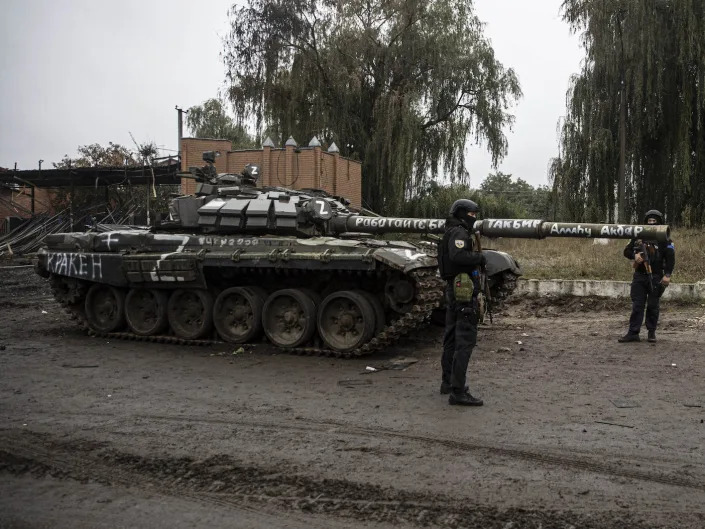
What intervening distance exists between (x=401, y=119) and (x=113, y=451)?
64.2 ft

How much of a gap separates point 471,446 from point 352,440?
0.87 meters

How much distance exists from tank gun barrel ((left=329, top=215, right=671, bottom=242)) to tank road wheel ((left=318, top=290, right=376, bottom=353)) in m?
1.27

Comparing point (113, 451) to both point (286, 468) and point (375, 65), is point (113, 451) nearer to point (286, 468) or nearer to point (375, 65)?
point (286, 468)

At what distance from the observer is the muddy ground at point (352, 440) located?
4.03 meters

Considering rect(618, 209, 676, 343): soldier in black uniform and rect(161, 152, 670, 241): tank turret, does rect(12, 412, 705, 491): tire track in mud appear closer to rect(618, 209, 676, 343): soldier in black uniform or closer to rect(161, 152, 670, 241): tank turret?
rect(161, 152, 670, 241): tank turret

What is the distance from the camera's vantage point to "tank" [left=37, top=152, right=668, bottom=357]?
906 cm

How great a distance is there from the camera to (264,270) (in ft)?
32.8

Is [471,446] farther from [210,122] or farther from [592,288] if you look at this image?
[210,122]

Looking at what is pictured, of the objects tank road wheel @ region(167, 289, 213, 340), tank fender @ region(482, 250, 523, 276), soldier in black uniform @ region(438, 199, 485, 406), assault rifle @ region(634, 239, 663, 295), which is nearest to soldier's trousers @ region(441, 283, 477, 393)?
soldier in black uniform @ region(438, 199, 485, 406)

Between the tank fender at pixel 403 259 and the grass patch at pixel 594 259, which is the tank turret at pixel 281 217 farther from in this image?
the grass patch at pixel 594 259

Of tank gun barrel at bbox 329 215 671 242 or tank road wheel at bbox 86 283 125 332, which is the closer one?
tank gun barrel at bbox 329 215 671 242

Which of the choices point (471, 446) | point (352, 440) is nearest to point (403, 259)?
point (352, 440)

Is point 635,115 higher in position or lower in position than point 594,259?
higher

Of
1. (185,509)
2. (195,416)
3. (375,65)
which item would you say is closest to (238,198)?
(195,416)
